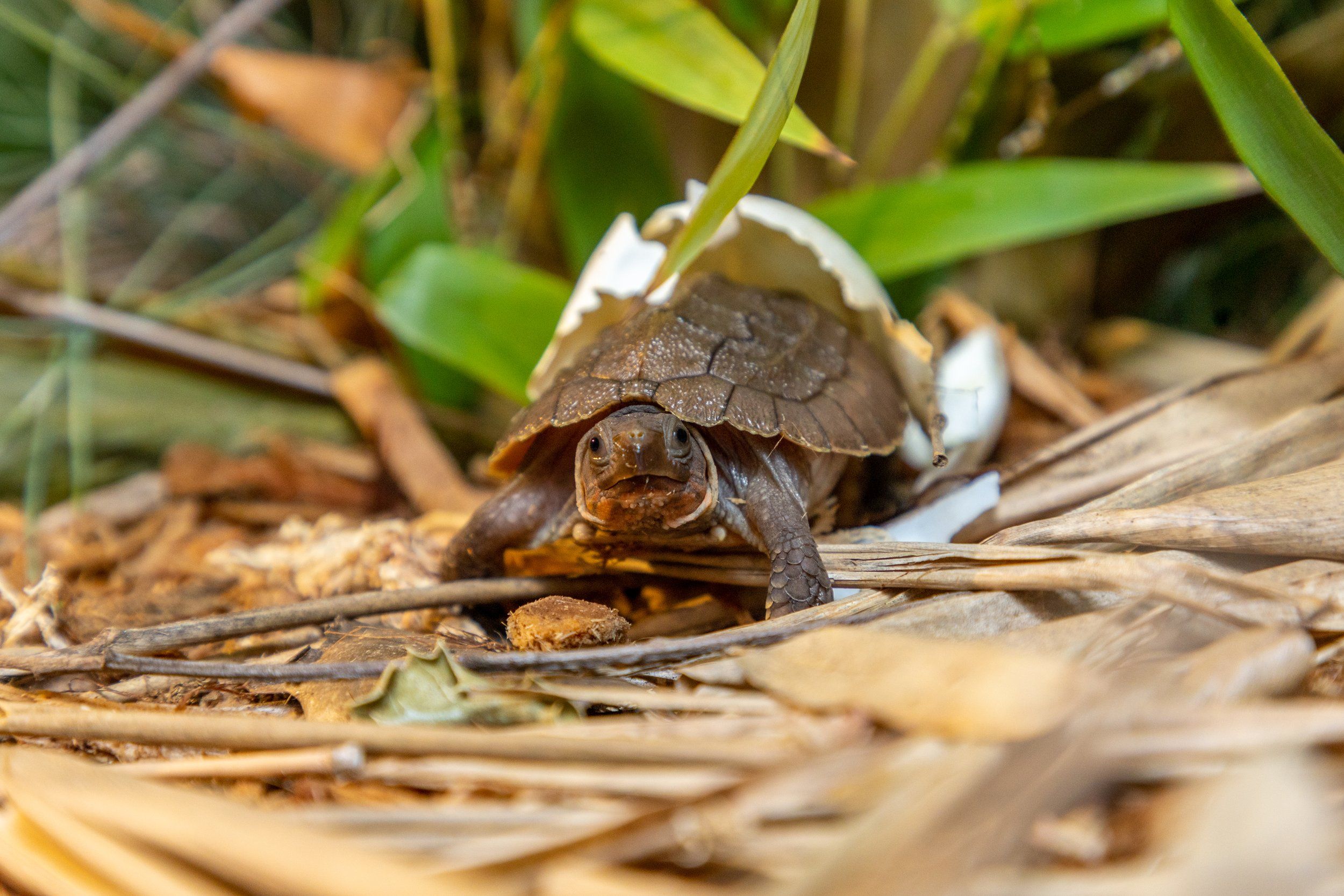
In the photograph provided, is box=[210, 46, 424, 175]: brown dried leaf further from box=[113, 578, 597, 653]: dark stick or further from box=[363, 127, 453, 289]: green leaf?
box=[113, 578, 597, 653]: dark stick

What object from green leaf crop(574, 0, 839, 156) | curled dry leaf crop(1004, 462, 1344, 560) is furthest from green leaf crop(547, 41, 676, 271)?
curled dry leaf crop(1004, 462, 1344, 560)

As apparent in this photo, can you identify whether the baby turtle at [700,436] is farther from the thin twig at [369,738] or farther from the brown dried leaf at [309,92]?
the brown dried leaf at [309,92]

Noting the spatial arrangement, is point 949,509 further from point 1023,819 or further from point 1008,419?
point 1023,819

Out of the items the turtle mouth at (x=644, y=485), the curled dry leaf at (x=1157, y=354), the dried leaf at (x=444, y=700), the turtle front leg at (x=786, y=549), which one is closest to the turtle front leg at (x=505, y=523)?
the turtle mouth at (x=644, y=485)

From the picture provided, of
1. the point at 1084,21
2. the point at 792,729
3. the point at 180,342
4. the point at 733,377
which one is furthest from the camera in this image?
the point at 180,342

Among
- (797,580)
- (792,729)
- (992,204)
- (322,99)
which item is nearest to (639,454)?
(797,580)

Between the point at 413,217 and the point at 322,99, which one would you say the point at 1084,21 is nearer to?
the point at 413,217
